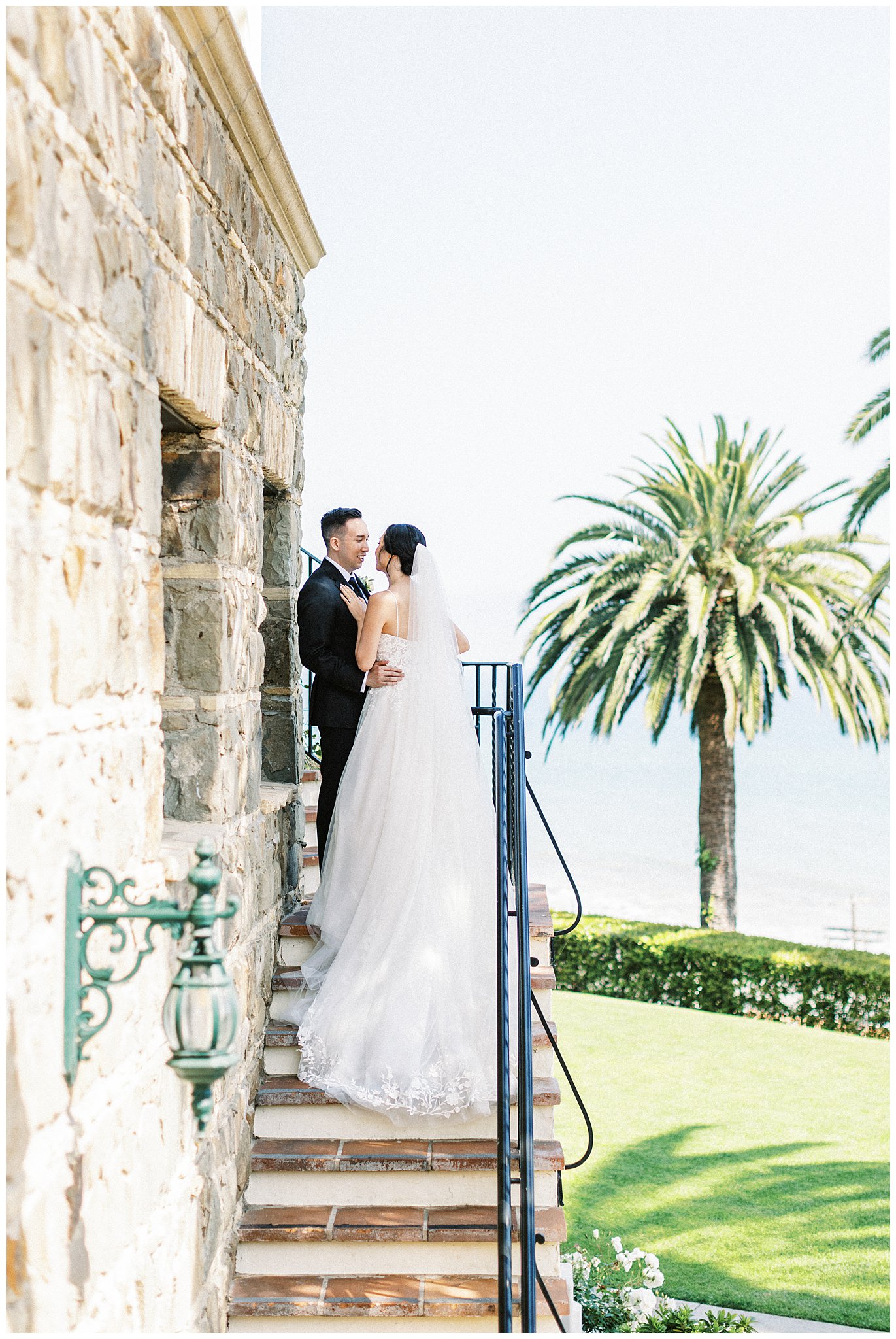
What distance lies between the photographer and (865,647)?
545 inches

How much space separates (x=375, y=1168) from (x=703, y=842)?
12468mm

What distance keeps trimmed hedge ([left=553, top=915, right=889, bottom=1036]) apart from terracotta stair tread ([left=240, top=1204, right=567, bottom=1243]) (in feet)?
33.9

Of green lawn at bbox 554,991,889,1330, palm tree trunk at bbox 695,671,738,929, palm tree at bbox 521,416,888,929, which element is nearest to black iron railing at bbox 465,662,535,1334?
green lawn at bbox 554,991,889,1330

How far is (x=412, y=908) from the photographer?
4039 millimetres

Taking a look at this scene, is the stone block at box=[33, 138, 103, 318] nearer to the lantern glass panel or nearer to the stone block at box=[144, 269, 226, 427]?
the stone block at box=[144, 269, 226, 427]

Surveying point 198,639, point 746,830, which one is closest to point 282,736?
point 198,639

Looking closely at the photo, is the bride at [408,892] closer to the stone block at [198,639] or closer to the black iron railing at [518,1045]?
the black iron railing at [518,1045]

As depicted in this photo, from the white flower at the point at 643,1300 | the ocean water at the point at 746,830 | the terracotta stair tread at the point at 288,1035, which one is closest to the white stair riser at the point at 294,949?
the terracotta stair tread at the point at 288,1035

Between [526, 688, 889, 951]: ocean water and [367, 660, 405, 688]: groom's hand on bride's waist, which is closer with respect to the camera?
[367, 660, 405, 688]: groom's hand on bride's waist

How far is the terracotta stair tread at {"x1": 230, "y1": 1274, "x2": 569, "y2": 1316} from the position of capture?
3.32 metres

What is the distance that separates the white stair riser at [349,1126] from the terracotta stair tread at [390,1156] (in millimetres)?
27

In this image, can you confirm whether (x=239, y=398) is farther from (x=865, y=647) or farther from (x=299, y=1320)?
(x=865, y=647)

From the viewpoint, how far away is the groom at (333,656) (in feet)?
15.2

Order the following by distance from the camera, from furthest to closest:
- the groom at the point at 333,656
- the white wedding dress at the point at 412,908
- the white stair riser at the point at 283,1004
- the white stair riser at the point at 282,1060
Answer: the groom at the point at 333,656 → the white stair riser at the point at 283,1004 → the white stair riser at the point at 282,1060 → the white wedding dress at the point at 412,908
